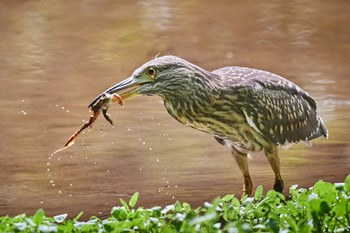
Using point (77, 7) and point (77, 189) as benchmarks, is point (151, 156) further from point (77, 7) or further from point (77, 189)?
point (77, 7)

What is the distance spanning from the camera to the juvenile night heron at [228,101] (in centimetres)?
673

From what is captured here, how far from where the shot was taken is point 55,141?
9.03 meters

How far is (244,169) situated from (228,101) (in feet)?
1.70

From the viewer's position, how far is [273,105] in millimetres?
7168

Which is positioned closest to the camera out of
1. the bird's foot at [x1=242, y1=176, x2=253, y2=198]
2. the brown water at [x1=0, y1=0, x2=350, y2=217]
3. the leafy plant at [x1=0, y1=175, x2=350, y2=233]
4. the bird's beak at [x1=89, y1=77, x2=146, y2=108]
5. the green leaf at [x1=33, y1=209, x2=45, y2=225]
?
the leafy plant at [x1=0, y1=175, x2=350, y2=233]

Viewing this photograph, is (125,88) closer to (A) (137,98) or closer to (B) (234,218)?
(B) (234,218)

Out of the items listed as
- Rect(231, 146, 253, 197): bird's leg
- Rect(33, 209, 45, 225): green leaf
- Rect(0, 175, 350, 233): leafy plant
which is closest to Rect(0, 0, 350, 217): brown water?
Rect(231, 146, 253, 197): bird's leg

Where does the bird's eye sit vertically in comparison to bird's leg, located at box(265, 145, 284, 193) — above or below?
above

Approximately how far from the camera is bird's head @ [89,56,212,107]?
21.8ft

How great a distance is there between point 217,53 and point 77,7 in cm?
291

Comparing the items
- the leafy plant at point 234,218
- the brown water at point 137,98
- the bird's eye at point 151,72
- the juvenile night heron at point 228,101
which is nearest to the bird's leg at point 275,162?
the juvenile night heron at point 228,101

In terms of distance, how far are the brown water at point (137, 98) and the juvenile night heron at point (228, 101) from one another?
537mm

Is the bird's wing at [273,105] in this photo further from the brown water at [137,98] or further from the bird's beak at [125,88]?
the bird's beak at [125,88]

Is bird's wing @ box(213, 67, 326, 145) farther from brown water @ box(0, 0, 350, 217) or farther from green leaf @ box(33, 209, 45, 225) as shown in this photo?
green leaf @ box(33, 209, 45, 225)
